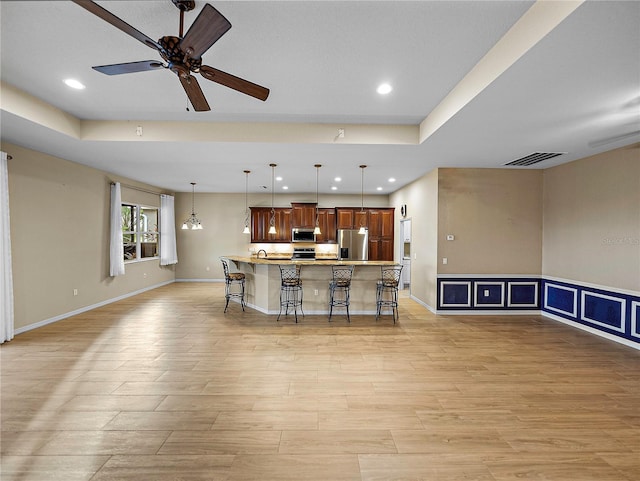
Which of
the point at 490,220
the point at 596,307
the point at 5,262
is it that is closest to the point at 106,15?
the point at 5,262

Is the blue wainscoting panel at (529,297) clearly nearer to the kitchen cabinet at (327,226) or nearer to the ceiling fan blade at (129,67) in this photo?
the kitchen cabinet at (327,226)

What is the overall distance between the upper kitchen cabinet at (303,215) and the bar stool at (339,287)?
11.5ft

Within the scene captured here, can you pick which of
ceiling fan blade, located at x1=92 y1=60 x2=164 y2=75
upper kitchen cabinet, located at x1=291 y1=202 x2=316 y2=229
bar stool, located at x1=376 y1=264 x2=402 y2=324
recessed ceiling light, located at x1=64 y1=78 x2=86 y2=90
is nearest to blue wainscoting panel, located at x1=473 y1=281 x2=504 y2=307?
bar stool, located at x1=376 y1=264 x2=402 y2=324

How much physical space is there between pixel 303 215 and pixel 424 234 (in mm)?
3790

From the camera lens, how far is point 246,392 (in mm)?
2832

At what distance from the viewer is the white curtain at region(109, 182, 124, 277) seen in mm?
6289

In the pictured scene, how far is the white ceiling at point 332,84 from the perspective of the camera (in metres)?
2.01

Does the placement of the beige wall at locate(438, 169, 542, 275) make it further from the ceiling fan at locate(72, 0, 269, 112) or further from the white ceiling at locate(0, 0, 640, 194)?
the ceiling fan at locate(72, 0, 269, 112)

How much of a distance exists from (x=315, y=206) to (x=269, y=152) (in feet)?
14.4

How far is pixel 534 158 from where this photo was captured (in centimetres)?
482

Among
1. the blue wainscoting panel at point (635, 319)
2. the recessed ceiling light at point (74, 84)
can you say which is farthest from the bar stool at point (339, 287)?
the recessed ceiling light at point (74, 84)

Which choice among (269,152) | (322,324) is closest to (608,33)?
(269,152)

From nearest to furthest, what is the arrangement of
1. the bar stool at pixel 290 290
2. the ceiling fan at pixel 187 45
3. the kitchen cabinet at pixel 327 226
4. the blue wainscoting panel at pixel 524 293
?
the ceiling fan at pixel 187 45 → the bar stool at pixel 290 290 → the blue wainscoting panel at pixel 524 293 → the kitchen cabinet at pixel 327 226

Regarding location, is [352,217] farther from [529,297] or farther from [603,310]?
[603,310]
